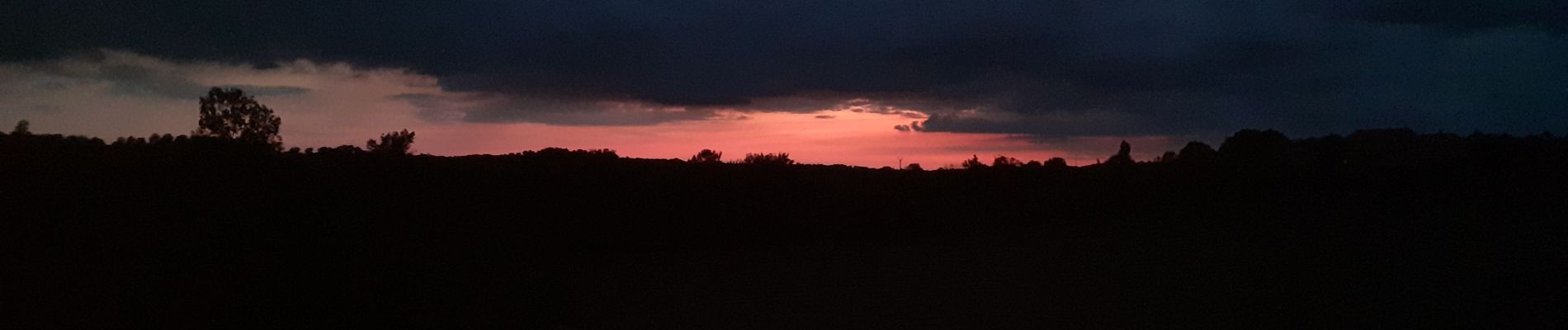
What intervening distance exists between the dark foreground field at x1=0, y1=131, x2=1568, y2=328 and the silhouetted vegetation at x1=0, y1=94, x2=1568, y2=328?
34 millimetres

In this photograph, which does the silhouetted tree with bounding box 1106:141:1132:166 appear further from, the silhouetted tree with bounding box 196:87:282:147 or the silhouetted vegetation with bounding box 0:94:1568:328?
the silhouetted tree with bounding box 196:87:282:147

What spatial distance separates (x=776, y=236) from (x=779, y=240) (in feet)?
0.28

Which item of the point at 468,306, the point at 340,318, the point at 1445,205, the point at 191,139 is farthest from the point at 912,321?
the point at 1445,205

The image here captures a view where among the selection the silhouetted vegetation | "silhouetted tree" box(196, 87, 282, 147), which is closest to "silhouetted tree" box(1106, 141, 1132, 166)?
the silhouetted vegetation

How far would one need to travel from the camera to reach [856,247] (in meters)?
17.3

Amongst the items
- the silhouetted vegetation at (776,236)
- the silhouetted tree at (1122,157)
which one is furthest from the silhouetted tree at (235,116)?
the silhouetted tree at (1122,157)

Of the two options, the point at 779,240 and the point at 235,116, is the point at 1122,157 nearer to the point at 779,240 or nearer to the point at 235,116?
the point at 779,240

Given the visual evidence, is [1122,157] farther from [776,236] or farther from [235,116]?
[235,116]

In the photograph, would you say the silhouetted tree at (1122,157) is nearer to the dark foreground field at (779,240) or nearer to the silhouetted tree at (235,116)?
the dark foreground field at (779,240)

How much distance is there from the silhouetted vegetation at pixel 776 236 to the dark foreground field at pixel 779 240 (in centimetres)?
3

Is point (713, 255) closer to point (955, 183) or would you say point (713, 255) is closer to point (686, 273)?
point (686, 273)

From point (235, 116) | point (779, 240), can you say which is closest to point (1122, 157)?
point (779, 240)

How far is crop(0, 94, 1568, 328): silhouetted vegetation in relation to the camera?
8.13m

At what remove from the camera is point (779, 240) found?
57.0ft
